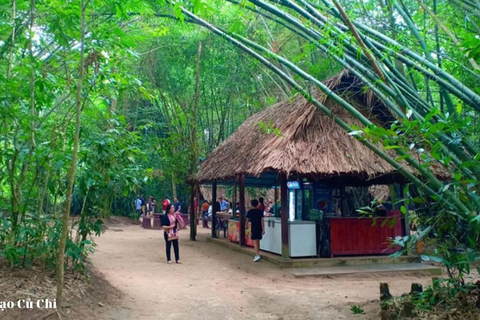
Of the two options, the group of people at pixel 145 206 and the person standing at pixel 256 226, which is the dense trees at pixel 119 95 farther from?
the group of people at pixel 145 206

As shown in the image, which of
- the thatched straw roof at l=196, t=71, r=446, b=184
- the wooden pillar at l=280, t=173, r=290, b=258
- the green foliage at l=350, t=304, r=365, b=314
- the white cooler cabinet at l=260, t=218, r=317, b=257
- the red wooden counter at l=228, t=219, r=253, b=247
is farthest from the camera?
the red wooden counter at l=228, t=219, r=253, b=247

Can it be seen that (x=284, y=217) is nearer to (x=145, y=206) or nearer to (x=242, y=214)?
(x=242, y=214)

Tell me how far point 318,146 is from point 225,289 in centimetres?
335

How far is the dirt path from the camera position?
5188mm

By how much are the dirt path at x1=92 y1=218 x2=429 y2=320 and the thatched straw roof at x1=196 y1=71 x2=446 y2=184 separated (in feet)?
6.11

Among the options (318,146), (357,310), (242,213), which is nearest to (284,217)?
(318,146)

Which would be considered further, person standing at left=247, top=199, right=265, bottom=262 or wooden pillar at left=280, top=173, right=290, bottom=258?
person standing at left=247, top=199, right=265, bottom=262

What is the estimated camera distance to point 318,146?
848cm

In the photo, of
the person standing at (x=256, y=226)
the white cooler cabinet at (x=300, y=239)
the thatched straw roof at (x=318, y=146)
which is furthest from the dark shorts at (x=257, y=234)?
the thatched straw roof at (x=318, y=146)

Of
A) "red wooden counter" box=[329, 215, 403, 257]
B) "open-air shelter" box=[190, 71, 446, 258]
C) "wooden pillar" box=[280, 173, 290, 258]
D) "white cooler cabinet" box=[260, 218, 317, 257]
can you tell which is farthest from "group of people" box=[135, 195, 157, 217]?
"red wooden counter" box=[329, 215, 403, 257]

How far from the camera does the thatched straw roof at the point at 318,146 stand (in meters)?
8.02

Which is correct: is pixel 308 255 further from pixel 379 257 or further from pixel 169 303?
pixel 169 303

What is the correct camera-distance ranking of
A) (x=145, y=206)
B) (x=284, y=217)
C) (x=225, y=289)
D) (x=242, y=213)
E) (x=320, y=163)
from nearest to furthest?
(x=225, y=289), (x=320, y=163), (x=284, y=217), (x=242, y=213), (x=145, y=206)

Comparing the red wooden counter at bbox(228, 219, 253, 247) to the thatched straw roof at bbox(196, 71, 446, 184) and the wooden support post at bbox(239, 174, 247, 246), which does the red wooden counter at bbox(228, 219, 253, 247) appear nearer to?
the wooden support post at bbox(239, 174, 247, 246)
